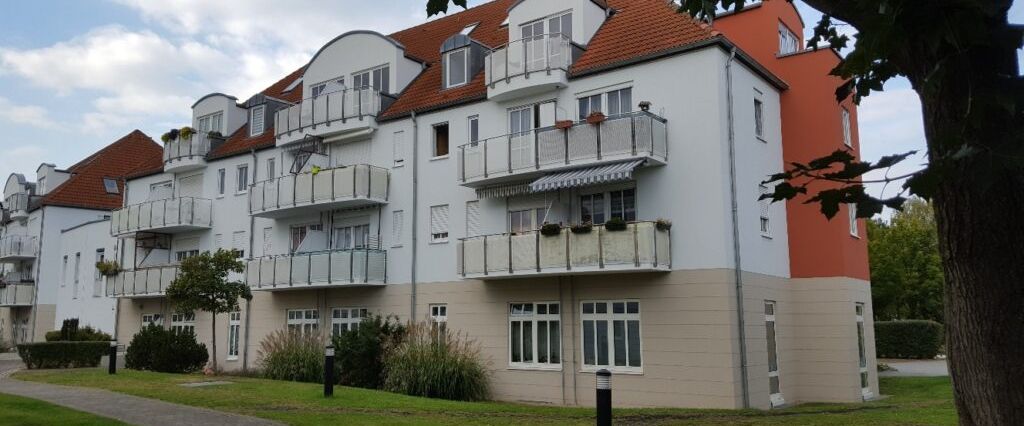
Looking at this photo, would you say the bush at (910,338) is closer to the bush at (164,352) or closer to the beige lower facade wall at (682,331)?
the beige lower facade wall at (682,331)

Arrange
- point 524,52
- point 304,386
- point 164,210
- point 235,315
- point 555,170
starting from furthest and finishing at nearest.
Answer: point 164,210, point 235,315, point 524,52, point 555,170, point 304,386

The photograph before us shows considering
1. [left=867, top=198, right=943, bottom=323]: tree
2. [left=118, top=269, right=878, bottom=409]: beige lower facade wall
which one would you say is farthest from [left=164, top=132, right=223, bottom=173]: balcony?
[left=867, top=198, right=943, bottom=323]: tree

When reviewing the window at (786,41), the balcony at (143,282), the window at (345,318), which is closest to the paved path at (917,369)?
the window at (786,41)

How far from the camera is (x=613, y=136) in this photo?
20.2 metres

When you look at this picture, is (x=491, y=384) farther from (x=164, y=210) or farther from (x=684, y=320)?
(x=164, y=210)

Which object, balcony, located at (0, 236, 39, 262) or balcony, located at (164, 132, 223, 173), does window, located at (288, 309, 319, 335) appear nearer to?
balcony, located at (164, 132, 223, 173)

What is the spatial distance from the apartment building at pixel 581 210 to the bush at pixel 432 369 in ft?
5.13

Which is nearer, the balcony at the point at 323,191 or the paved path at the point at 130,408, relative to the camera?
the paved path at the point at 130,408

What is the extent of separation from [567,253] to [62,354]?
20.0m

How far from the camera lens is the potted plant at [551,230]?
2075 centimetres

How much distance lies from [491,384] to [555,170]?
6.24 metres

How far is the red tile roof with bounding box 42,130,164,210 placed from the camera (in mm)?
48281

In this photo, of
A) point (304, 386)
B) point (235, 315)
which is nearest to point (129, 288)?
point (235, 315)

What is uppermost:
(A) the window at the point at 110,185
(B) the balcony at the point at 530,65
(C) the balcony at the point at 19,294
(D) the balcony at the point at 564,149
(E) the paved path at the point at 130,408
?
(A) the window at the point at 110,185
